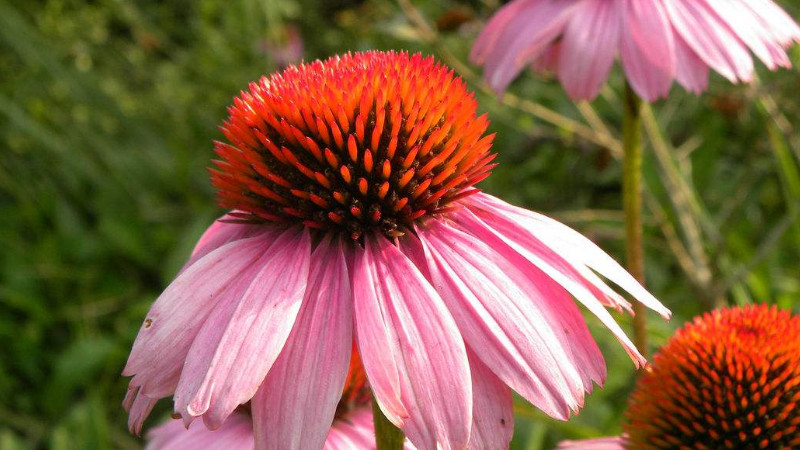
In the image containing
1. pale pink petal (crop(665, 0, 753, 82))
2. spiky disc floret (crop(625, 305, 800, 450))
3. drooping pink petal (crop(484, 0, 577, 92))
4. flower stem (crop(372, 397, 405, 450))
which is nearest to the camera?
flower stem (crop(372, 397, 405, 450))

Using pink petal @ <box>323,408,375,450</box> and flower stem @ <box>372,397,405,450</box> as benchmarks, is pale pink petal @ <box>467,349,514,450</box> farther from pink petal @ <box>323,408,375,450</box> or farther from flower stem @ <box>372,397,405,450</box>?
pink petal @ <box>323,408,375,450</box>

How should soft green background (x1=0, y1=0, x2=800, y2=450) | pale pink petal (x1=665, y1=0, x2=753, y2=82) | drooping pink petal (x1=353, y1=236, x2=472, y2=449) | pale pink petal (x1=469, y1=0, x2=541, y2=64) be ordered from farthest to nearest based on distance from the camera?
soft green background (x1=0, y1=0, x2=800, y2=450) < pale pink petal (x1=469, y1=0, x2=541, y2=64) < pale pink petal (x1=665, y1=0, x2=753, y2=82) < drooping pink petal (x1=353, y1=236, x2=472, y2=449)

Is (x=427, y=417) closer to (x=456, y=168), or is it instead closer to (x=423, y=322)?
(x=423, y=322)

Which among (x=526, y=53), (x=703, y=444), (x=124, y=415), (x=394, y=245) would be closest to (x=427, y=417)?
(x=394, y=245)

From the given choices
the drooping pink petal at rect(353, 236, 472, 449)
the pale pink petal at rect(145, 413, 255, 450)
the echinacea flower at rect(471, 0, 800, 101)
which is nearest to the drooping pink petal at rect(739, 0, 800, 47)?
the echinacea flower at rect(471, 0, 800, 101)

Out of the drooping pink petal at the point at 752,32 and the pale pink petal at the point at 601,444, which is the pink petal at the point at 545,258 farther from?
the drooping pink petal at the point at 752,32

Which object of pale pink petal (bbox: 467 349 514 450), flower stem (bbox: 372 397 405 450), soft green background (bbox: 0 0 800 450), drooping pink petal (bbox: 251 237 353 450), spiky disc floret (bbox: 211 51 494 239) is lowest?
soft green background (bbox: 0 0 800 450)

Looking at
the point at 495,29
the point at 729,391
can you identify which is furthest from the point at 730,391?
the point at 495,29

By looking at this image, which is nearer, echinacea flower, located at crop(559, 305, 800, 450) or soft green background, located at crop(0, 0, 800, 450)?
echinacea flower, located at crop(559, 305, 800, 450)
